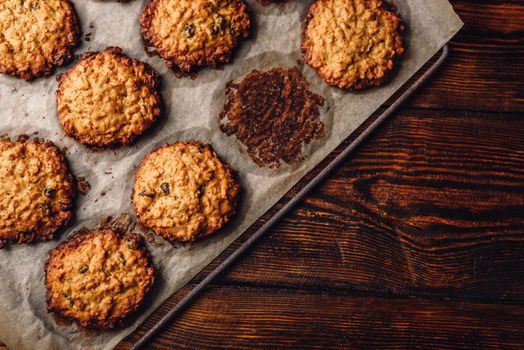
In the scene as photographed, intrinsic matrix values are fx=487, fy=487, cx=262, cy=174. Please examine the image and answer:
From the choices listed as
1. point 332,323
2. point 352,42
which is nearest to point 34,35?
point 352,42

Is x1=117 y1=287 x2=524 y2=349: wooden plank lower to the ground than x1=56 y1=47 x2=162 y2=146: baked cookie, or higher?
lower

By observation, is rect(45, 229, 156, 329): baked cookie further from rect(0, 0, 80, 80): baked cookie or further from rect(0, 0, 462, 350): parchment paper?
rect(0, 0, 80, 80): baked cookie

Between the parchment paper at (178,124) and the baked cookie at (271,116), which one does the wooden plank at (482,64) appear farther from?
the baked cookie at (271,116)

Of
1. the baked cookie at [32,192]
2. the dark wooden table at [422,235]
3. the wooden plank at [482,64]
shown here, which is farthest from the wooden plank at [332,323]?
the wooden plank at [482,64]

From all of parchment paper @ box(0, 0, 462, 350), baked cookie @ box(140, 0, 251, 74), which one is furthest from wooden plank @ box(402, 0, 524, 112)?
baked cookie @ box(140, 0, 251, 74)

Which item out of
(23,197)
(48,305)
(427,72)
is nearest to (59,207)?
(23,197)

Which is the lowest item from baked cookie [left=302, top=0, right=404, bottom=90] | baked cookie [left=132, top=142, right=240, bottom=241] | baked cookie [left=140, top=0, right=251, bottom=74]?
baked cookie [left=132, top=142, right=240, bottom=241]

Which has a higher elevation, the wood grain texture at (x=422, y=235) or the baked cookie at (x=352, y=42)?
the baked cookie at (x=352, y=42)

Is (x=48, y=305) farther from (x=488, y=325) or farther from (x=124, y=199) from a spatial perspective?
(x=488, y=325)
